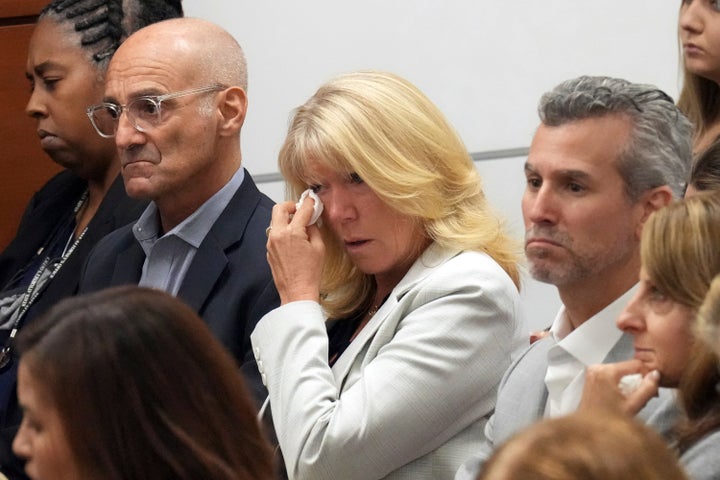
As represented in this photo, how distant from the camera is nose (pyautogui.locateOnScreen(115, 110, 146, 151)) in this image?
315cm

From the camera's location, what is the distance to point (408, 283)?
2.64 meters

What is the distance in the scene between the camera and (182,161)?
3150 millimetres

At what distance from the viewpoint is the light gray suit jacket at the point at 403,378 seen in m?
2.46

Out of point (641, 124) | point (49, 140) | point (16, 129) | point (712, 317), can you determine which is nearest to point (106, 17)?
point (49, 140)

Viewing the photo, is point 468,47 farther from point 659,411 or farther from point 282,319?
point 659,411

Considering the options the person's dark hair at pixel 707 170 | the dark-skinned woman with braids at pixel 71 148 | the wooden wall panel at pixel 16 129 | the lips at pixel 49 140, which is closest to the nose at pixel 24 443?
the person's dark hair at pixel 707 170

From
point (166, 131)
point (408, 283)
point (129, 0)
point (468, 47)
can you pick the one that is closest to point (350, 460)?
point (408, 283)

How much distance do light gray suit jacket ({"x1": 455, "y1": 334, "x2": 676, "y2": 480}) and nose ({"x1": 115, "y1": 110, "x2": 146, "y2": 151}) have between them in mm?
1116

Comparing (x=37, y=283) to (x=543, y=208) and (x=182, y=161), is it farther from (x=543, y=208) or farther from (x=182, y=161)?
(x=543, y=208)

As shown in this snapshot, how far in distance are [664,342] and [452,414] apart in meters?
0.56

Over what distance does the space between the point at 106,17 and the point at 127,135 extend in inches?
35.1

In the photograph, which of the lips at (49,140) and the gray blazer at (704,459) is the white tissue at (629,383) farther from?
the lips at (49,140)

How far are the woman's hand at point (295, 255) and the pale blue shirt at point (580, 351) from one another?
21.7 inches

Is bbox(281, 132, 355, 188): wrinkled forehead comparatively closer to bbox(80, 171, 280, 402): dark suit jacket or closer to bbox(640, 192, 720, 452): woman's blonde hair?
bbox(80, 171, 280, 402): dark suit jacket
